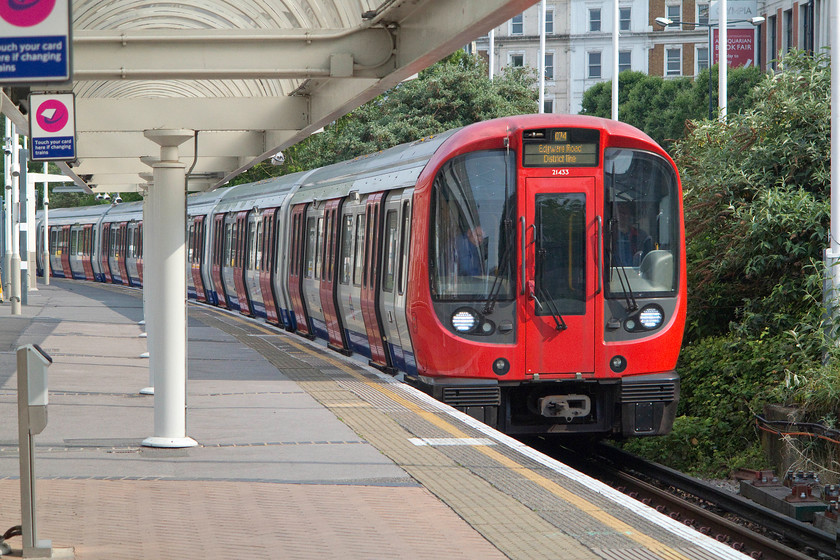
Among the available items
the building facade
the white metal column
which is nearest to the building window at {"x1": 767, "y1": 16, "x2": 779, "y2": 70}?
the building facade

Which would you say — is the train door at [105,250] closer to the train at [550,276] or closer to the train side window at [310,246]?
the train side window at [310,246]

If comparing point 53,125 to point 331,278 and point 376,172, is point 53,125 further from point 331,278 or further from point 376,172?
point 331,278

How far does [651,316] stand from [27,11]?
728cm

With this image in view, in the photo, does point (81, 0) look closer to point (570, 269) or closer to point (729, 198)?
point (570, 269)

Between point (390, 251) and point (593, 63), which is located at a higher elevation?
point (593, 63)

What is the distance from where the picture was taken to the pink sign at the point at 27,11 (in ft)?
17.0

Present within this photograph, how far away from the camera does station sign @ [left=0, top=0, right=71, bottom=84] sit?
204 inches

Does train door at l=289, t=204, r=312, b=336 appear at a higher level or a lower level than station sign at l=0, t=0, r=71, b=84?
lower

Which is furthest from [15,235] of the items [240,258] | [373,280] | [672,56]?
[672,56]

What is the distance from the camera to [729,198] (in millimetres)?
14789

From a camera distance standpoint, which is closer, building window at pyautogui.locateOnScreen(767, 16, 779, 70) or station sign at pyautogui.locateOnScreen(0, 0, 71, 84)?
station sign at pyautogui.locateOnScreen(0, 0, 71, 84)

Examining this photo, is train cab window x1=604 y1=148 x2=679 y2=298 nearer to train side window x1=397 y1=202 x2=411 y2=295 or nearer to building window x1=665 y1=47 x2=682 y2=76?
train side window x1=397 y1=202 x2=411 y2=295

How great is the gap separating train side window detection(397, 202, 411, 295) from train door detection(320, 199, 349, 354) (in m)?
3.73

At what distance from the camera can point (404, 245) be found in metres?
12.0
